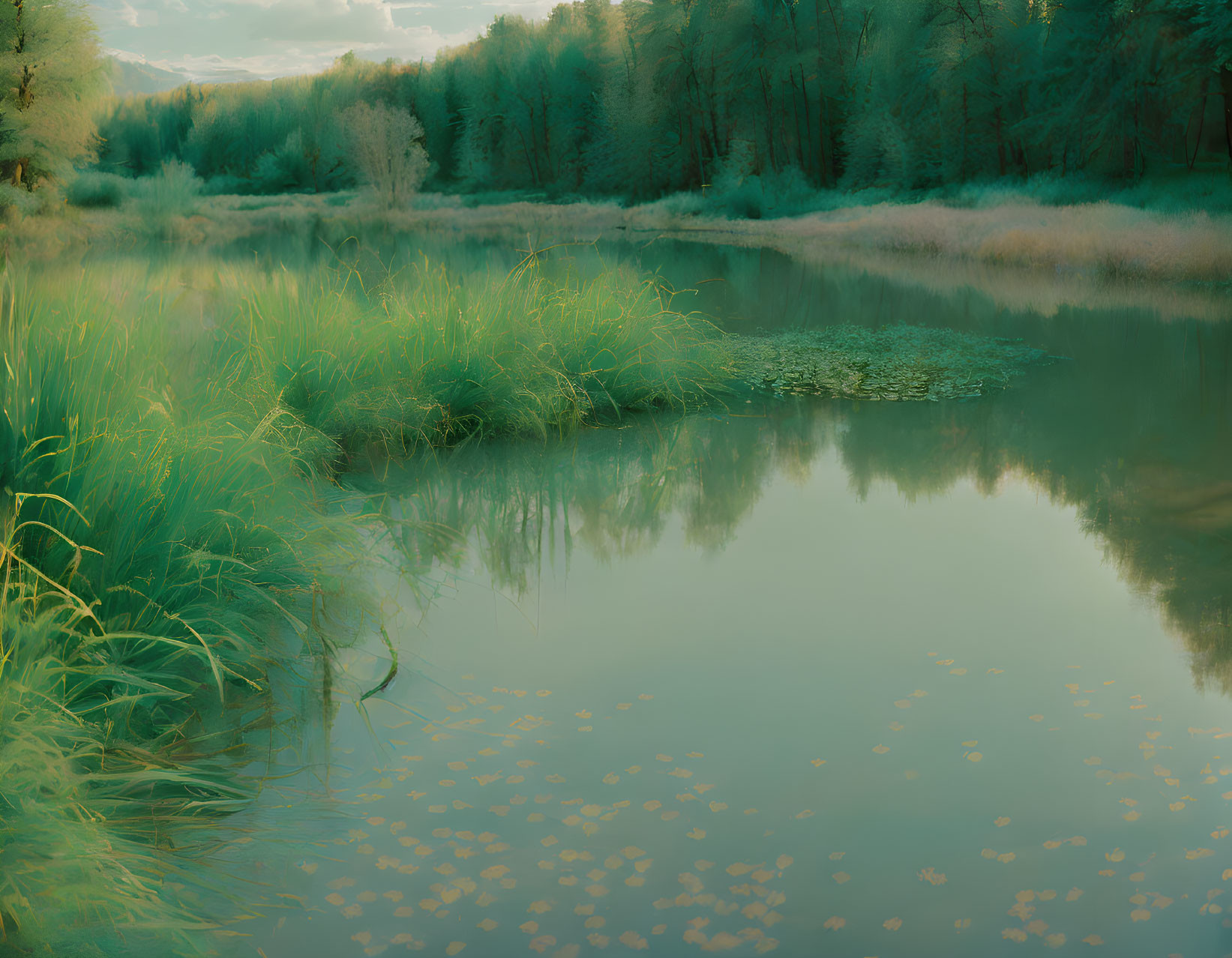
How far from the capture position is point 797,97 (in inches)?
1407

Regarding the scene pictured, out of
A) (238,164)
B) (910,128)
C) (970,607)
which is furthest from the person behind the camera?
(238,164)

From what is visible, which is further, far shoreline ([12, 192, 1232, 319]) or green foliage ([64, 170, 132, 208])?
green foliage ([64, 170, 132, 208])

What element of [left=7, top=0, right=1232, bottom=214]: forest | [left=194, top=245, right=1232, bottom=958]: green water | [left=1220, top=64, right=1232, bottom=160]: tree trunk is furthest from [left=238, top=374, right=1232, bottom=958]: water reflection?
[left=1220, top=64, right=1232, bottom=160]: tree trunk

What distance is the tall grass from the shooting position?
7.13 ft

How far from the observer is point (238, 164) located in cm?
6244

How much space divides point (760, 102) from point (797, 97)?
156cm

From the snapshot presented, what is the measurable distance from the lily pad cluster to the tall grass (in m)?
2.55

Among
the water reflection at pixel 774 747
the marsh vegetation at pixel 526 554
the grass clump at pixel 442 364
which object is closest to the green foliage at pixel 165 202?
the marsh vegetation at pixel 526 554

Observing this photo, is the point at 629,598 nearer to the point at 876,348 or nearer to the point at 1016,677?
the point at 1016,677

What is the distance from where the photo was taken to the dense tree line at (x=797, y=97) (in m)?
23.4

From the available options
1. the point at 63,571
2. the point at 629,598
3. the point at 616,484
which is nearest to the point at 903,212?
the point at 616,484

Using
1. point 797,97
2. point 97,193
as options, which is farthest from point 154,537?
point 797,97

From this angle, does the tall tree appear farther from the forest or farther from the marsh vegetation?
the marsh vegetation

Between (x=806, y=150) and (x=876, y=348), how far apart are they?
30117 millimetres
